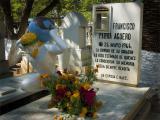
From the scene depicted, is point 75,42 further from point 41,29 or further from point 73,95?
point 73,95

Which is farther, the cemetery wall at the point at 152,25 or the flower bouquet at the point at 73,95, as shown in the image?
the cemetery wall at the point at 152,25

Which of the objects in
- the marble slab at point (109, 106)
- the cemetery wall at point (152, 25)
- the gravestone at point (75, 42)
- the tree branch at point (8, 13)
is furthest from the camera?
the tree branch at point (8, 13)

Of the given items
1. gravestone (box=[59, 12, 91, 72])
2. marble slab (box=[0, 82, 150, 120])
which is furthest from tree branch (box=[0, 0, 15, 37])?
marble slab (box=[0, 82, 150, 120])

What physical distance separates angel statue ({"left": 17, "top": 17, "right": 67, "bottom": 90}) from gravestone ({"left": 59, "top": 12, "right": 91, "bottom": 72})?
291 centimetres

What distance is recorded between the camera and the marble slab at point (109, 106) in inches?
158

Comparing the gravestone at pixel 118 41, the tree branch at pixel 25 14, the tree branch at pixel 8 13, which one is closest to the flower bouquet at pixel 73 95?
the gravestone at pixel 118 41

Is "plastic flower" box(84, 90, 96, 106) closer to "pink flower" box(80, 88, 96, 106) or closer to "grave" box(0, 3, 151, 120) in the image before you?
"pink flower" box(80, 88, 96, 106)

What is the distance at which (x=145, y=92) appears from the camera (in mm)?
5367

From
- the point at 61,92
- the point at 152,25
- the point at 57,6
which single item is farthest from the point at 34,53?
the point at 57,6

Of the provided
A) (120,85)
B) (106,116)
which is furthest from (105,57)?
(106,116)

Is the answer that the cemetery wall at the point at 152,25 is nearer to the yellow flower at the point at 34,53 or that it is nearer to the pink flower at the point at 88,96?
the yellow flower at the point at 34,53

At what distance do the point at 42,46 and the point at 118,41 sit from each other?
168cm

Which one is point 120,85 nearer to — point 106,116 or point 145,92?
point 145,92

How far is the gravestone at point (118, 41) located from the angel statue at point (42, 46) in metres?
1.34
